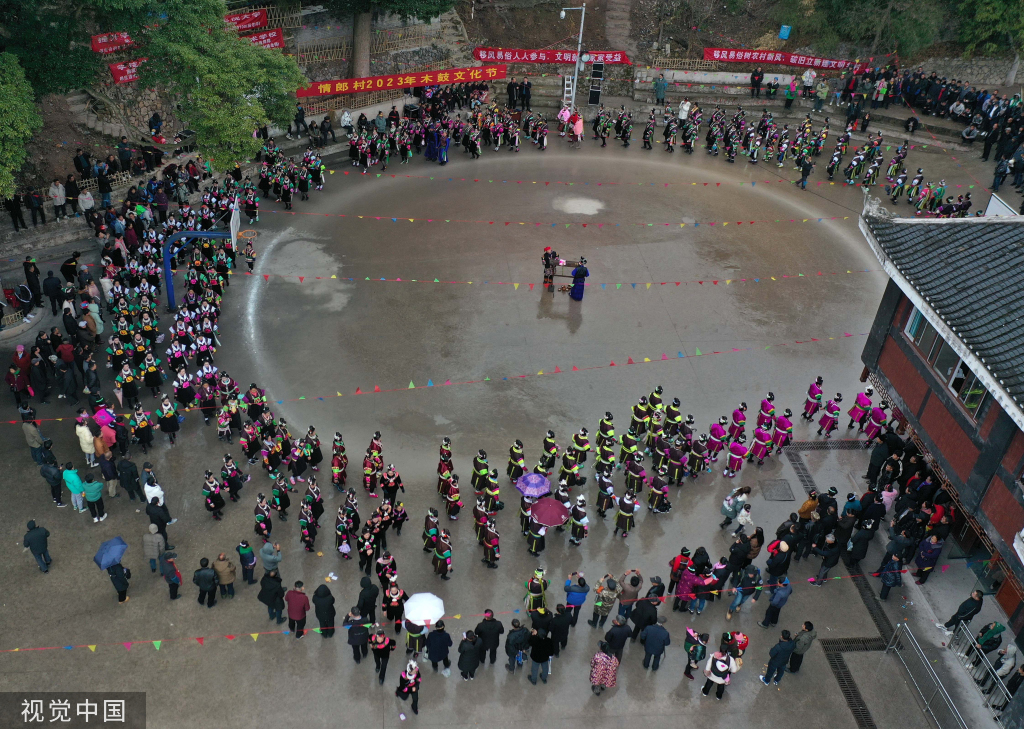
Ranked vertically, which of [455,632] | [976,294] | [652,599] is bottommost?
[455,632]

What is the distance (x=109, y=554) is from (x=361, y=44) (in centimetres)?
2461

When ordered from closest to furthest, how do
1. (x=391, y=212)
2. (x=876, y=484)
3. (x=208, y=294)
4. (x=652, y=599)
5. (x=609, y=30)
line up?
(x=652, y=599) → (x=876, y=484) → (x=208, y=294) → (x=391, y=212) → (x=609, y=30)

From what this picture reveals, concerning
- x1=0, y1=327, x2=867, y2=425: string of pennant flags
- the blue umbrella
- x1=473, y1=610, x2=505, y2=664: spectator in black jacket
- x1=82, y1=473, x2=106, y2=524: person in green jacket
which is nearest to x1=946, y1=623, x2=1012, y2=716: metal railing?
x1=473, y1=610, x2=505, y2=664: spectator in black jacket

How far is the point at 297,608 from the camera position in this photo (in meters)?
12.4

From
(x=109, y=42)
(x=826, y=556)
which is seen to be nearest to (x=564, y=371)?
(x=826, y=556)

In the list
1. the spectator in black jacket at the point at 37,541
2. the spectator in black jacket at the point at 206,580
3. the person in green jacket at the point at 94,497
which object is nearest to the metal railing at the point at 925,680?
the spectator in black jacket at the point at 206,580

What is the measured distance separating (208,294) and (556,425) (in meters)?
9.00

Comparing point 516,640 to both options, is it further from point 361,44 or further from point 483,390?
point 361,44

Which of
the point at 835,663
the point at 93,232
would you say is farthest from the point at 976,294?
the point at 93,232

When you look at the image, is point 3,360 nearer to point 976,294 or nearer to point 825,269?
point 976,294

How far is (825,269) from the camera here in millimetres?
24812

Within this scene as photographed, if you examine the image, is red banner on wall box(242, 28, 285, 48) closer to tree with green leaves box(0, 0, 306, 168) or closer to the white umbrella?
tree with green leaves box(0, 0, 306, 168)

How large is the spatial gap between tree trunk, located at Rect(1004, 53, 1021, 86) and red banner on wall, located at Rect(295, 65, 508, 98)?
2226cm

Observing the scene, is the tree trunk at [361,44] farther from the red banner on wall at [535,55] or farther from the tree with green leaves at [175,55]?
the tree with green leaves at [175,55]
